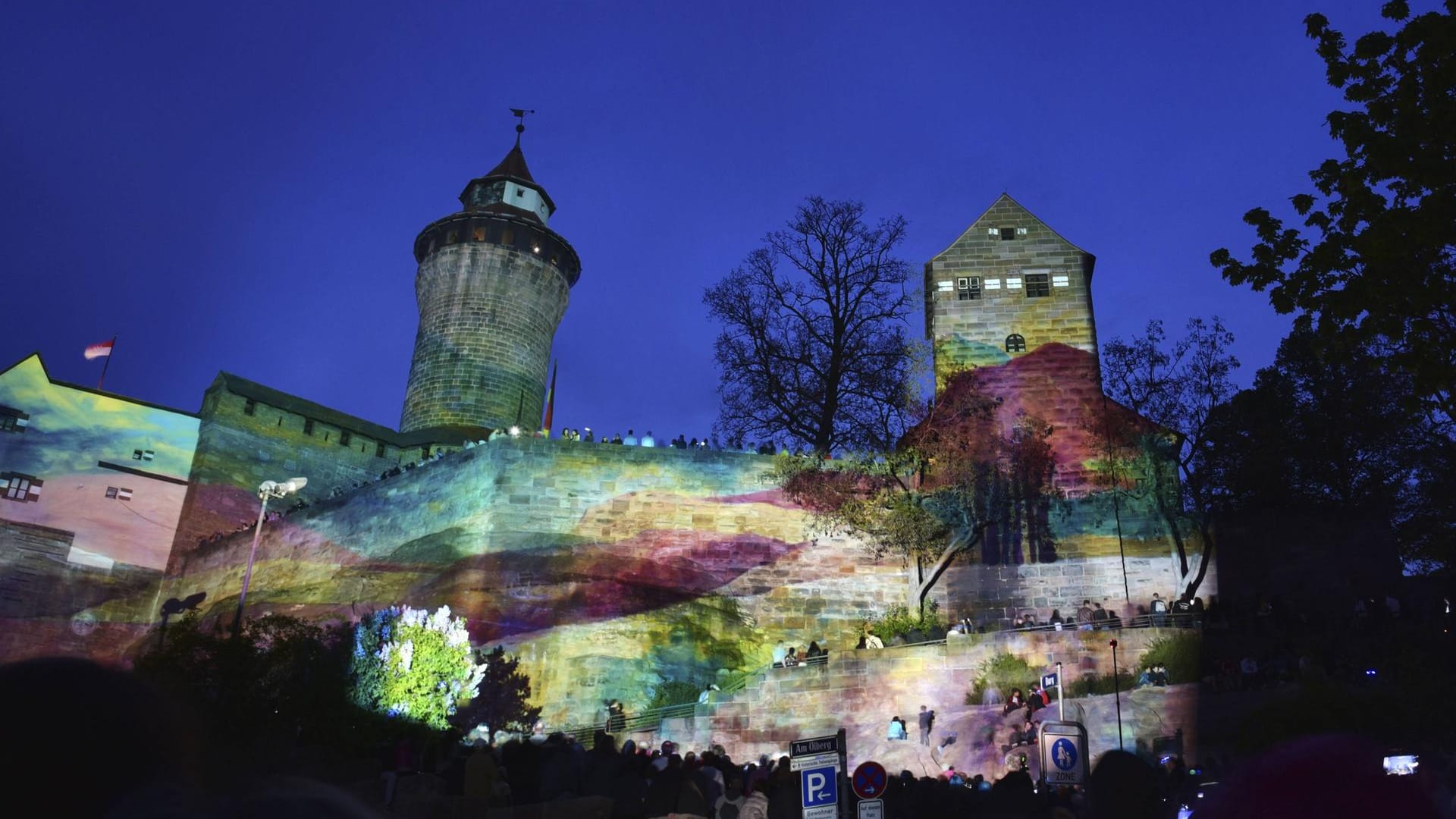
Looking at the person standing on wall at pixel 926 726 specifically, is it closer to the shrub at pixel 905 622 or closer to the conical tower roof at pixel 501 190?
the shrub at pixel 905 622

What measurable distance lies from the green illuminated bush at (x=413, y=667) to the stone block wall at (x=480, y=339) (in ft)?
67.4

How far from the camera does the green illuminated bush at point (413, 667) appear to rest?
2062cm

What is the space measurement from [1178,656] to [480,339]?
29528 mm

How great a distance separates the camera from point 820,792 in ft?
30.3

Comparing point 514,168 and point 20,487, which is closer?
point 20,487

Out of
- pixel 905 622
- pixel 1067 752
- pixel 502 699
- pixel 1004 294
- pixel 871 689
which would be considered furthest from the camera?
pixel 1004 294

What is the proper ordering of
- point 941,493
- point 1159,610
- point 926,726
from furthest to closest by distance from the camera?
point 941,493 → point 1159,610 → point 926,726

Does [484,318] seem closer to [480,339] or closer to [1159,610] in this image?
[480,339]

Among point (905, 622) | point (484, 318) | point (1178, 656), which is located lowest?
point (1178, 656)

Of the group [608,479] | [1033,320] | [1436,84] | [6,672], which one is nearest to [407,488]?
[608,479]

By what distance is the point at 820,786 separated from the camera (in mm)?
9227

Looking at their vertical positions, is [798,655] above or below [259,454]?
below

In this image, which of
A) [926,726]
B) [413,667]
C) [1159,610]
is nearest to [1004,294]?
[1159,610]

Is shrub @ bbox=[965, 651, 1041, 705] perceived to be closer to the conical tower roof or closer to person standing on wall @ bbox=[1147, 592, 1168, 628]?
person standing on wall @ bbox=[1147, 592, 1168, 628]
